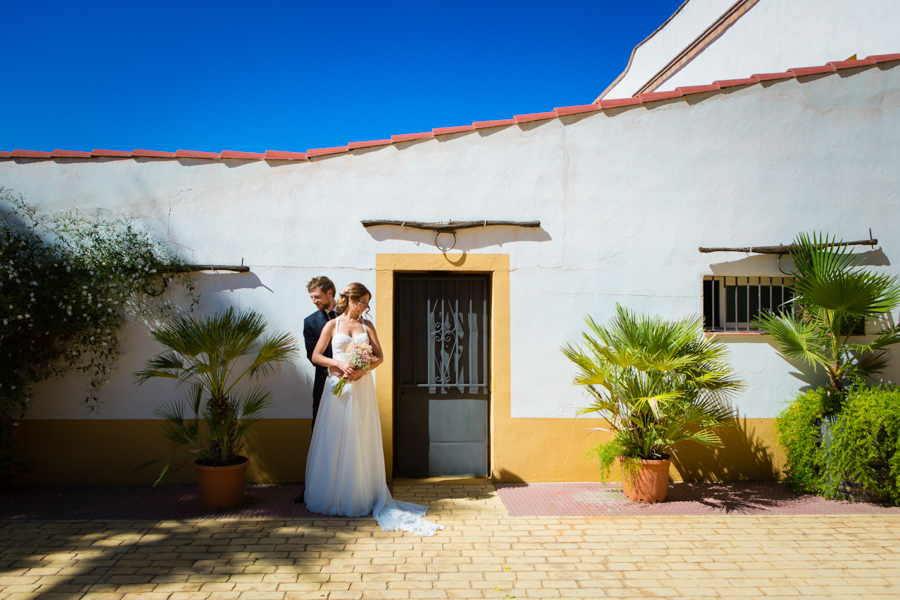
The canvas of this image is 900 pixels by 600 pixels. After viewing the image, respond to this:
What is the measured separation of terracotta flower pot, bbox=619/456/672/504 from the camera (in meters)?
5.20

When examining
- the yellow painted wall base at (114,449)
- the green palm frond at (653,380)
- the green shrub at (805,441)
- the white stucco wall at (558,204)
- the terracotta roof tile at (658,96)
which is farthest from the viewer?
the terracotta roof tile at (658,96)

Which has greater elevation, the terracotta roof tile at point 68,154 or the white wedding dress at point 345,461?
the terracotta roof tile at point 68,154

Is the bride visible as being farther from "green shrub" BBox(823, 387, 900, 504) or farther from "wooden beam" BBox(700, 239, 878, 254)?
"green shrub" BBox(823, 387, 900, 504)

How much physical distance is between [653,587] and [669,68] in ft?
33.9

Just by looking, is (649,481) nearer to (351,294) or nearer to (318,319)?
→ (351,294)

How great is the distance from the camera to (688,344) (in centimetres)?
545

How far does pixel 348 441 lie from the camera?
16.0ft

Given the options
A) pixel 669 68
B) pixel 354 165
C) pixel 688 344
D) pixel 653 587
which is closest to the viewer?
pixel 653 587

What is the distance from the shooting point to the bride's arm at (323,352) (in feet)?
16.2

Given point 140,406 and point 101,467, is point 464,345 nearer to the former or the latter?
point 140,406

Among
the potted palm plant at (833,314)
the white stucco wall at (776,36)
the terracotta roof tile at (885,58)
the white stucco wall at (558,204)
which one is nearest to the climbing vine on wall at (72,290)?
the white stucco wall at (558,204)

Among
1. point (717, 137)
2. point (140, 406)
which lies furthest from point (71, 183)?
point (717, 137)

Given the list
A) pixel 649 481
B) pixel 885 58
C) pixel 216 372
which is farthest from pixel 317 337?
pixel 885 58

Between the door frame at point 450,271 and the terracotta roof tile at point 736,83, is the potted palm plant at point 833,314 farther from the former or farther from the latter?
the door frame at point 450,271
